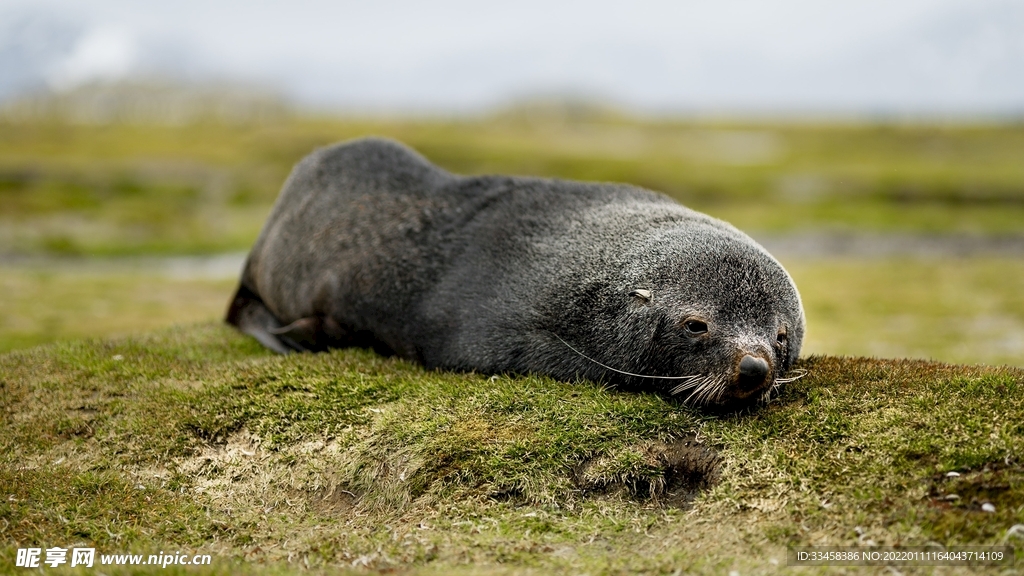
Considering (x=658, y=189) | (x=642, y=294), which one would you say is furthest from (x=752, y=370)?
(x=658, y=189)

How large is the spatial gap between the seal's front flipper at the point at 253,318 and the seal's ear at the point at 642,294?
518 cm

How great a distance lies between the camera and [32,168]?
57.5m

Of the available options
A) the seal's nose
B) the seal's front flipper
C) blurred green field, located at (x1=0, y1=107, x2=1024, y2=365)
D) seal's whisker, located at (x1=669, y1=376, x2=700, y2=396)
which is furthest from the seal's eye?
blurred green field, located at (x1=0, y1=107, x2=1024, y2=365)

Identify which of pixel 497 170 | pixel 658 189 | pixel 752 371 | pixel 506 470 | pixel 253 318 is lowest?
pixel 506 470

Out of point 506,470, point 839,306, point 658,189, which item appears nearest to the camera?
point 506,470

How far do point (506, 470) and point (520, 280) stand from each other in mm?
2751

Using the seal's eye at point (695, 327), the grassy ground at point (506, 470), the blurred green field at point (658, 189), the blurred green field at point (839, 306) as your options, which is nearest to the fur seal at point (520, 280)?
the seal's eye at point (695, 327)

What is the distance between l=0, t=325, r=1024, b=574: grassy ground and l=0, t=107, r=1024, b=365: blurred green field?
7.77m

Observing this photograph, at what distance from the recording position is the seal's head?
8.55 meters

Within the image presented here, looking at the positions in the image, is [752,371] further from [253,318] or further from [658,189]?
[658,189]

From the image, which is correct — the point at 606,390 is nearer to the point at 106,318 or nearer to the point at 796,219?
the point at 106,318

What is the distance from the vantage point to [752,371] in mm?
8102

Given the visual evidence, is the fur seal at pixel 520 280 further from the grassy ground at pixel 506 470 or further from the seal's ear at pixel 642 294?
the grassy ground at pixel 506 470

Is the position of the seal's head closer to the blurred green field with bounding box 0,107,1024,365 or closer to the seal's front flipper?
the seal's front flipper
